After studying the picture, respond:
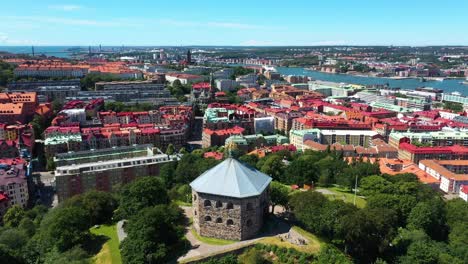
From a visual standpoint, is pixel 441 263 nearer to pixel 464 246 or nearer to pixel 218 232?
pixel 464 246

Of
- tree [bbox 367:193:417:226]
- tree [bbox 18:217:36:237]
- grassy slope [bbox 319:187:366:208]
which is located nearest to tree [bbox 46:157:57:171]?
tree [bbox 18:217:36:237]

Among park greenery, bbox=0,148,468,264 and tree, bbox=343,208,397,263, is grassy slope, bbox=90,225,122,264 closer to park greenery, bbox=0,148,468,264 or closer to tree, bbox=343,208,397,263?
park greenery, bbox=0,148,468,264

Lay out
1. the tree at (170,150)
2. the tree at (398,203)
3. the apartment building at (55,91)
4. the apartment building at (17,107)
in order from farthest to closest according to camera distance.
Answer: the apartment building at (55,91) → the apartment building at (17,107) → the tree at (170,150) → the tree at (398,203)

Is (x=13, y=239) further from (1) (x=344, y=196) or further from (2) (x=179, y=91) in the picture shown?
(2) (x=179, y=91)

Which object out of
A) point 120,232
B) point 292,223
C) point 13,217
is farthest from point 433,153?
point 13,217

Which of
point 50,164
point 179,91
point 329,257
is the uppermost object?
point 179,91

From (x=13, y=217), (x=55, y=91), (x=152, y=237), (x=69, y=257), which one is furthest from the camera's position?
(x=55, y=91)

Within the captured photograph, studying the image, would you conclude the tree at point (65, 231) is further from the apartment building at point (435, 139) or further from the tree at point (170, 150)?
the apartment building at point (435, 139)

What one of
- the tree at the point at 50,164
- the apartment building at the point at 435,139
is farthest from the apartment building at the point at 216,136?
the apartment building at the point at 435,139
